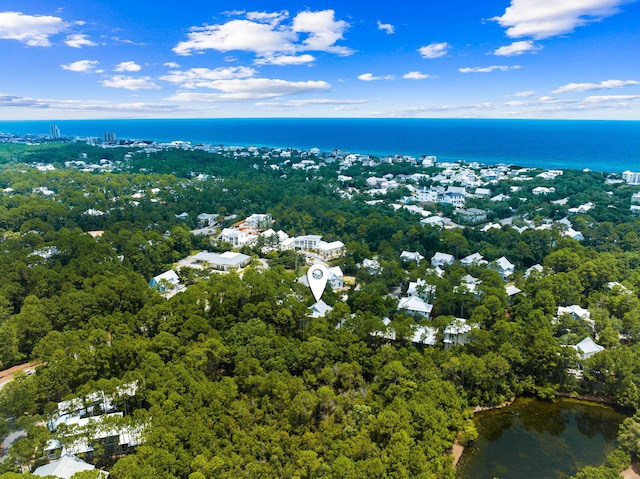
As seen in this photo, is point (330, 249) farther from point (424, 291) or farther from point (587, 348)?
point (587, 348)

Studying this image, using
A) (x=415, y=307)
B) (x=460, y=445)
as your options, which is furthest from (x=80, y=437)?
(x=415, y=307)

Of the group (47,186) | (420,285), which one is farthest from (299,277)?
(47,186)

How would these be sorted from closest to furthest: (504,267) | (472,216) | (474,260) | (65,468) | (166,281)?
(65,468) < (166,281) < (504,267) < (474,260) < (472,216)

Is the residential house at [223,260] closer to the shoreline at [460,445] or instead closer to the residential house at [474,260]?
the residential house at [474,260]

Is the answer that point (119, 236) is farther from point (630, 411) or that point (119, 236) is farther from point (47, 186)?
point (630, 411)

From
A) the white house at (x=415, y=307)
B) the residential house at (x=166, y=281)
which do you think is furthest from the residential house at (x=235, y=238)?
the white house at (x=415, y=307)

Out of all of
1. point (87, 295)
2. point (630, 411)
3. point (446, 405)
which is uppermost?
point (87, 295)

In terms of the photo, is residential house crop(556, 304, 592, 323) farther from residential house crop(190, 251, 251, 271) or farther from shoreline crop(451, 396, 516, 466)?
residential house crop(190, 251, 251, 271)
